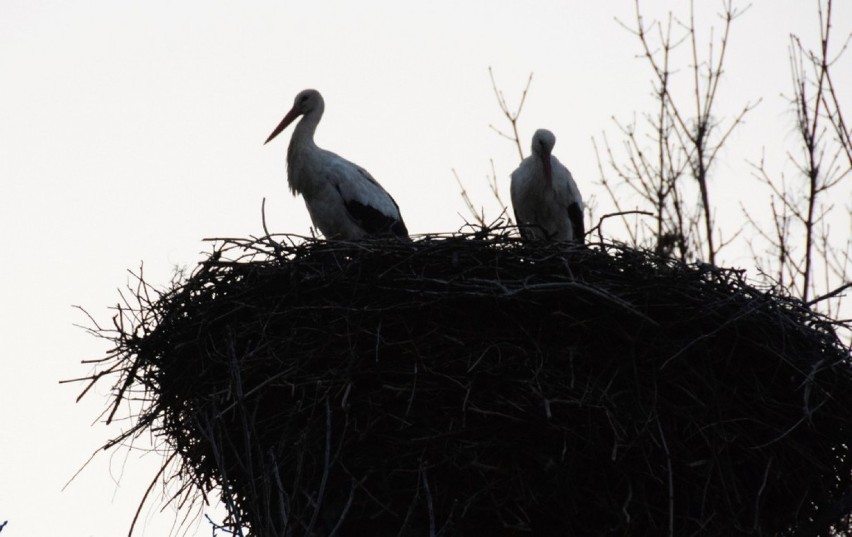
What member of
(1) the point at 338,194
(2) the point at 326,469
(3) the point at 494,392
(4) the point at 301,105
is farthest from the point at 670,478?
(4) the point at 301,105

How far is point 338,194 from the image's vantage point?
19.9 ft

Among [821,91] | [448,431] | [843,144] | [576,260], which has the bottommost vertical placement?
[448,431]

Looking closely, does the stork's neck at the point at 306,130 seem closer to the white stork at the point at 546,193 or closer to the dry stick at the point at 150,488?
the white stork at the point at 546,193

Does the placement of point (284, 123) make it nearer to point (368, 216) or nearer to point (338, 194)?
point (338, 194)

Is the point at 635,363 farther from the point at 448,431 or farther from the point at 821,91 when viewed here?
the point at 821,91

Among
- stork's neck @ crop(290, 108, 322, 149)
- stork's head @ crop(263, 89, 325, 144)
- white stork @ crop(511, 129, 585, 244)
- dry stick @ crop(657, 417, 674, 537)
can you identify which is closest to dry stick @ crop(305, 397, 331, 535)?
dry stick @ crop(657, 417, 674, 537)

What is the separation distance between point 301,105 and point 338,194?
99 centimetres

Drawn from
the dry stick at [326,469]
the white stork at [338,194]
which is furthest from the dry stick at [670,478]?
the white stork at [338,194]

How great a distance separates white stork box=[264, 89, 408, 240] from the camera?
6.04m

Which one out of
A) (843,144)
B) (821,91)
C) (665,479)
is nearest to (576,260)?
(665,479)

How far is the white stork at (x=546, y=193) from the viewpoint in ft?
21.1

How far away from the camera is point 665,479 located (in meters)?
3.72

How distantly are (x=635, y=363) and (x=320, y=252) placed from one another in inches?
49.0

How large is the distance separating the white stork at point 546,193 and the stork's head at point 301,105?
123 centimetres
